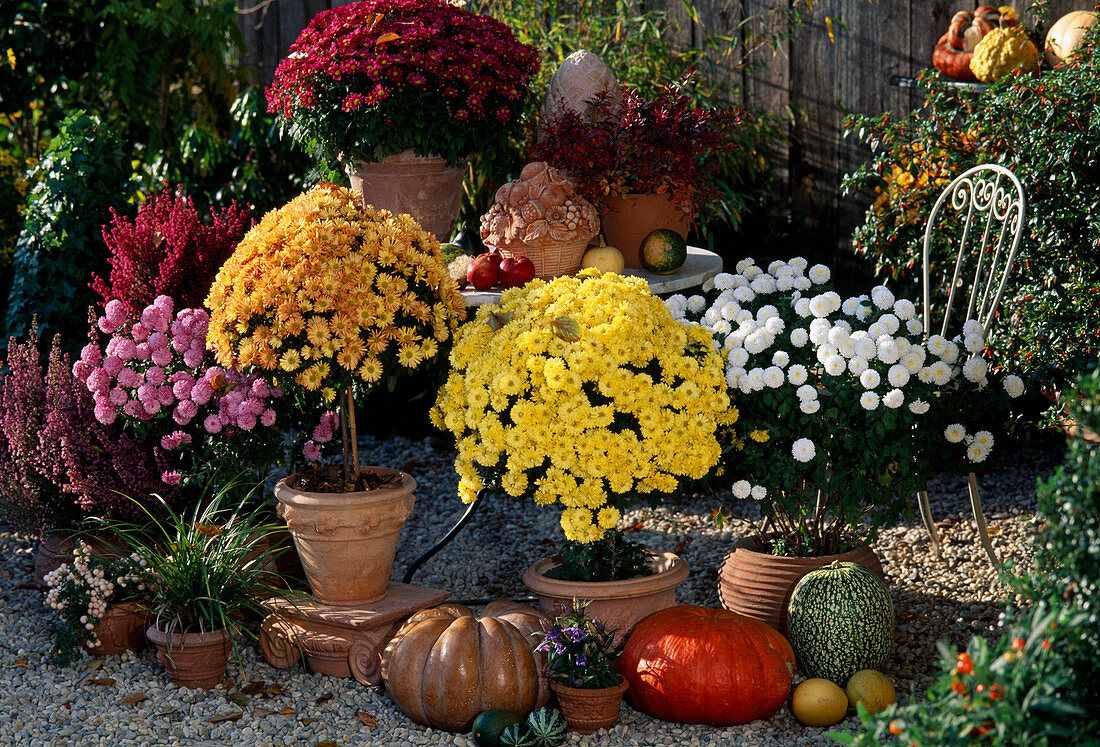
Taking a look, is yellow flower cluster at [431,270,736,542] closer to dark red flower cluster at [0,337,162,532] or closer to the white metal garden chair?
the white metal garden chair

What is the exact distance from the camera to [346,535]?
312 cm

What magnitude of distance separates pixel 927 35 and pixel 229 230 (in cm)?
307

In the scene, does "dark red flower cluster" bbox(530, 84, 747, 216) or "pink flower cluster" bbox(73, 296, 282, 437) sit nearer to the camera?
"pink flower cluster" bbox(73, 296, 282, 437)

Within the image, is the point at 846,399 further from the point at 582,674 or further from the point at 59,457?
the point at 59,457

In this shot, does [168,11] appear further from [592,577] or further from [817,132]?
[592,577]

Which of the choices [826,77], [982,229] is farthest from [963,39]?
[982,229]

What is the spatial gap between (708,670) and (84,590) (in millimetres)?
1790

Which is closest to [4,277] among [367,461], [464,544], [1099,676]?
[367,461]

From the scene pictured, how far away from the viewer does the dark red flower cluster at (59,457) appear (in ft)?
11.2

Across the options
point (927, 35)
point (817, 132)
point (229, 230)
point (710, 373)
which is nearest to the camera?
point (710, 373)

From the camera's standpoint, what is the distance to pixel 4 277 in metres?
5.37

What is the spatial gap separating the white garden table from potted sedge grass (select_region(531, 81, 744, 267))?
0.48 ft

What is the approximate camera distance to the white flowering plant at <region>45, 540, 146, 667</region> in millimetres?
3158

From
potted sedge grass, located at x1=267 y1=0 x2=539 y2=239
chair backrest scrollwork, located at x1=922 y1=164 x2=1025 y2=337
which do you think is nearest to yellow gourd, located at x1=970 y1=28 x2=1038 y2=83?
chair backrest scrollwork, located at x1=922 y1=164 x2=1025 y2=337
